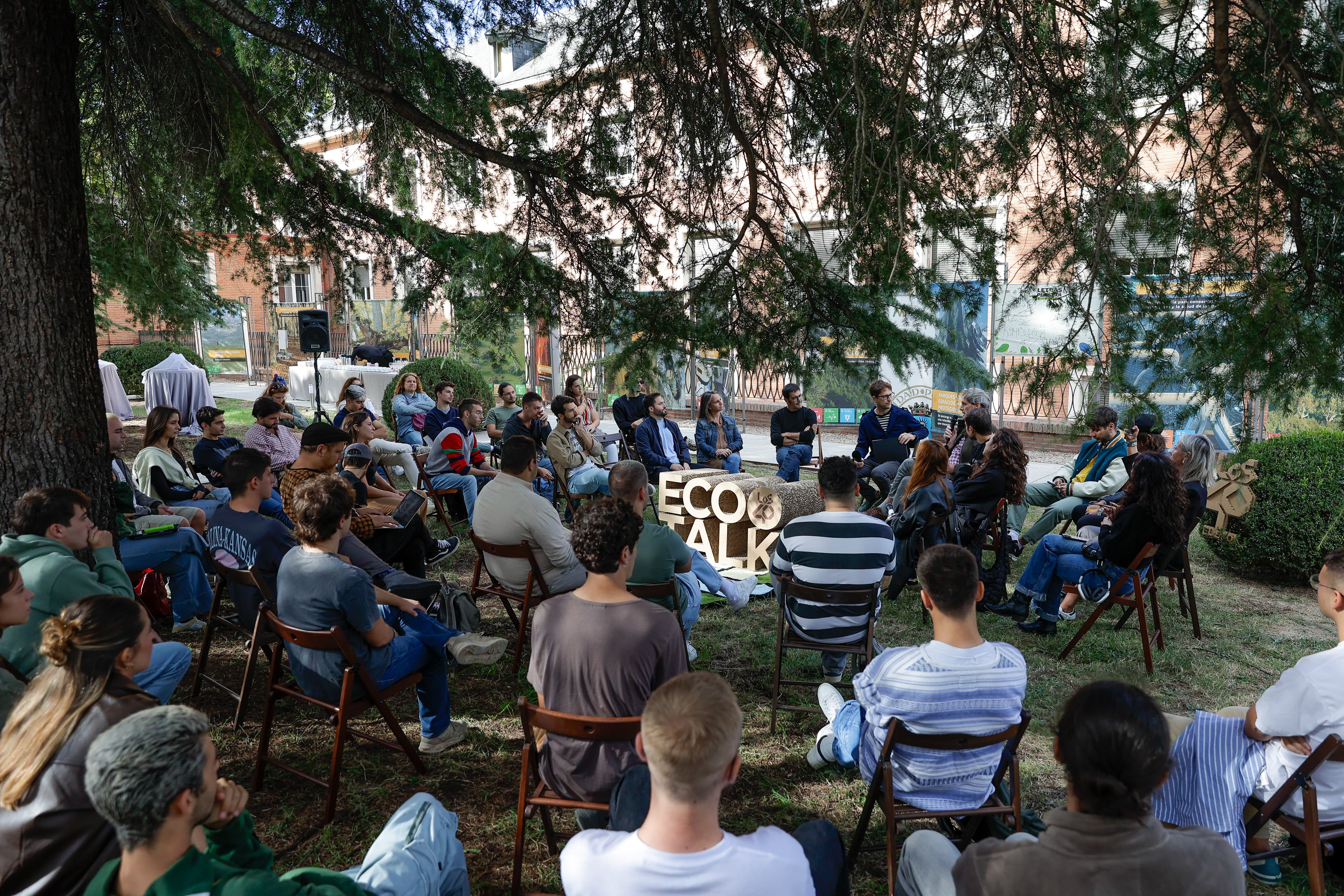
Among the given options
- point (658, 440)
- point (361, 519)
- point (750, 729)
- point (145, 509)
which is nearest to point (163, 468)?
point (145, 509)

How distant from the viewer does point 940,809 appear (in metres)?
2.68

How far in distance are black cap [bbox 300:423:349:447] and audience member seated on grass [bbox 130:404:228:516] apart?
44.5 inches

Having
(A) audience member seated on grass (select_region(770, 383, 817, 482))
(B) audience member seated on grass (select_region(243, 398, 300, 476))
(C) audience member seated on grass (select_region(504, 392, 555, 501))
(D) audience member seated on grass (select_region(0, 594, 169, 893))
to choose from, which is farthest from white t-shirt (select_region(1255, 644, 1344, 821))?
(B) audience member seated on grass (select_region(243, 398, 300, 476))

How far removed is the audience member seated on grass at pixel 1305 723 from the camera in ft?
8.25

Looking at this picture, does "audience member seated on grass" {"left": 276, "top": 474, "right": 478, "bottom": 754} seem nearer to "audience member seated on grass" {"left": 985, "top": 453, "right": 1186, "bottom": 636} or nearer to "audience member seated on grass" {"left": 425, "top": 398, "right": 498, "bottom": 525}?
"audience member seated on grass" {"left": 985, "top": 453, "right": 1186, "bottom": 636}

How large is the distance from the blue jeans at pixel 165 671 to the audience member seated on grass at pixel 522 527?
5.20ft

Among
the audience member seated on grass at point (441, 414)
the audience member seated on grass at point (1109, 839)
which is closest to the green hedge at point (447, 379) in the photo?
the audience member seated on grass at point (441, 414)

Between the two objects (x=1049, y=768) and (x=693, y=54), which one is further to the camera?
(x=693, y=54)

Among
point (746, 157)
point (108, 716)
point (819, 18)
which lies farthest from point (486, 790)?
point (819, 18)

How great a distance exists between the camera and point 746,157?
5242mm

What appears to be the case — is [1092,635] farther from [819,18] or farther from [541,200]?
[541,200]

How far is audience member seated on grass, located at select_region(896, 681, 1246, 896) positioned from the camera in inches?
64.0

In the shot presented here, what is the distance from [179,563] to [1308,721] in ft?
17.9

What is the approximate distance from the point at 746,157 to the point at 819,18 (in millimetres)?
865
